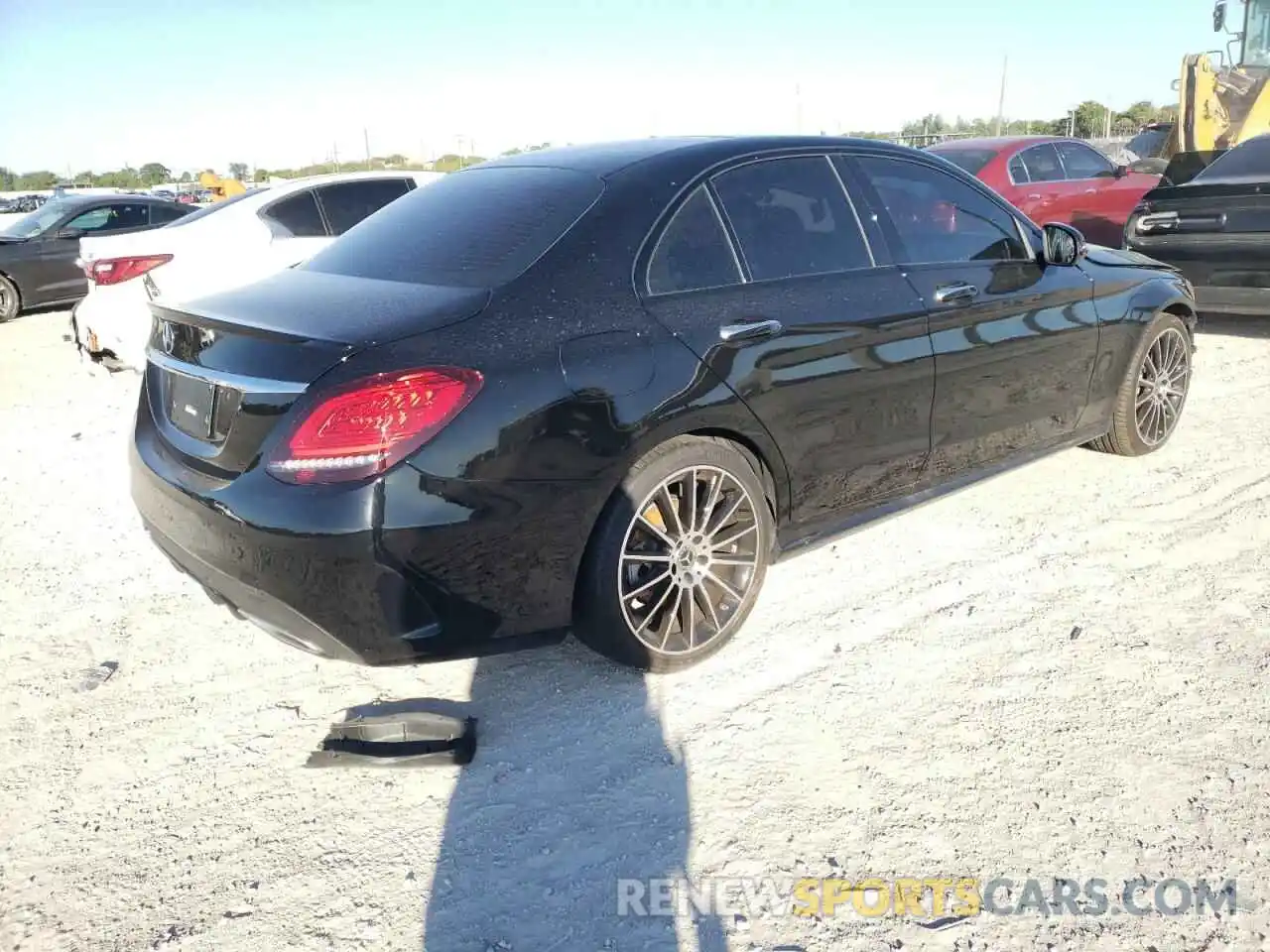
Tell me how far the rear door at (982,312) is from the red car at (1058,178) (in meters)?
5.65

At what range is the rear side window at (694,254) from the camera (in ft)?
10.0

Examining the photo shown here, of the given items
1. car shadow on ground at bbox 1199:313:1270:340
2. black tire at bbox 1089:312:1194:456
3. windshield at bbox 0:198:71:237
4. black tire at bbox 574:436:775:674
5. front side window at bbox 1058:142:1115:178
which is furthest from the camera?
windshield at bbox 0:198:71:237

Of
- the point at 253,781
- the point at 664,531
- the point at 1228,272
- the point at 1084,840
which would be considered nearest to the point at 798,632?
the point at 664,531

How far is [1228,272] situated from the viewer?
7.52 m

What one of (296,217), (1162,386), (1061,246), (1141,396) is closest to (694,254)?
(1061,246)

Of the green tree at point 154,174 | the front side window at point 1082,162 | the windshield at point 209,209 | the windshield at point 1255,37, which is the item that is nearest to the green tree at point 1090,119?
the windshield at point 1255,37

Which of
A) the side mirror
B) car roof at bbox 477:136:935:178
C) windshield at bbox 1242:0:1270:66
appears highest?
windshield at bbox 1242:0:1270:66

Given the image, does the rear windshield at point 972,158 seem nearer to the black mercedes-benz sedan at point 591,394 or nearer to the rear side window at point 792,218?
the black mercedes-benz sedan at point 591,394

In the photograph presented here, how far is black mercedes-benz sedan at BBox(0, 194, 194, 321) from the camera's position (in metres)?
12.0

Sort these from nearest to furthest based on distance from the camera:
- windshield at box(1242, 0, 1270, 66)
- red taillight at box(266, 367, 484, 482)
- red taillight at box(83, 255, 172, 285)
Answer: red taillight at box(266, 367, 484, 482), red taillight at box(83, 255, 172, 285), windshield at box(1242, 0, 1270, 66)

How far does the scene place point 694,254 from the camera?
124 inches

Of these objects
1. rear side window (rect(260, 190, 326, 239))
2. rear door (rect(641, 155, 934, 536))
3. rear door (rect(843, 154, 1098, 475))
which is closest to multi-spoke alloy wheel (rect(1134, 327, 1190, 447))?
rear door (rect(843, 154, 1098, 475))

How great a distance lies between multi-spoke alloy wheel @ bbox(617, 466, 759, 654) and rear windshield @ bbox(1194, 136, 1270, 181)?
7183 mm

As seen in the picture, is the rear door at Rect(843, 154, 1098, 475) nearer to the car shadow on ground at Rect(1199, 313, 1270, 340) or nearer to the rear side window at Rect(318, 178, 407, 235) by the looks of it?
the rear side window at Rect(318, 178, 407, 235)
